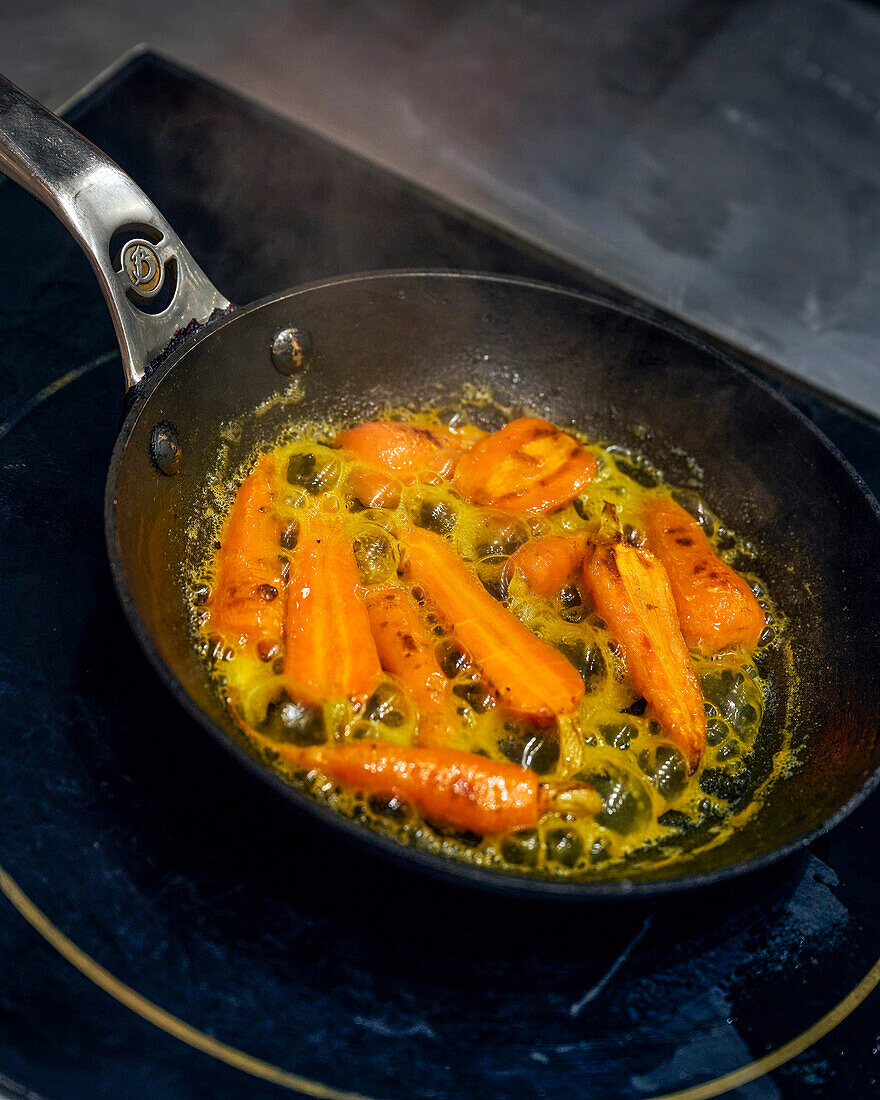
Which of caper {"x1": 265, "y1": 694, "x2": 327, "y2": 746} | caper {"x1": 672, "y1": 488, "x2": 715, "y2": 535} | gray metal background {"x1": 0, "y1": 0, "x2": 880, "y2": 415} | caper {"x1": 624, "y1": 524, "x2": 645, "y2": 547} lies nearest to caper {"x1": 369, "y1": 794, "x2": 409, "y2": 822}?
caper {"x1": 265, "y1": 694, "x2": 327, "y2": 746}

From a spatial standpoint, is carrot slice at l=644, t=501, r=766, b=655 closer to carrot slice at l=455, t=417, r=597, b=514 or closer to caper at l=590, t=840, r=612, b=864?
carrot slice at l=455, t=417, r=597, b=514

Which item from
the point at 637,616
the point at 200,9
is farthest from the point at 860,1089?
the point at 200,9

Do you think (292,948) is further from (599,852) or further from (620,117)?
(620,117)

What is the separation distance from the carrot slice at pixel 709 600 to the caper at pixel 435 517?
1.02ft

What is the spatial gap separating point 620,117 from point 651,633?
171cm

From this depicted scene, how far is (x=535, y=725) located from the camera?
3.71 feet

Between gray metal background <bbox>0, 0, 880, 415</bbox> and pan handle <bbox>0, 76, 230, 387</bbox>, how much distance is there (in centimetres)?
71

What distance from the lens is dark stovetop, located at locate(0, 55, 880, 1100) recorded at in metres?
0.94

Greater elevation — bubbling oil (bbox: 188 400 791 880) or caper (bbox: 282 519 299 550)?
caper (bbox: 282 519 299 550)

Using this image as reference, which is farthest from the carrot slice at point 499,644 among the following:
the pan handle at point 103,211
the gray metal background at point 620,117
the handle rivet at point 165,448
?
the gray metal background at point 620,117

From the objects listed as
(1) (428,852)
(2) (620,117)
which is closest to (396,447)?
(1) (428,852)

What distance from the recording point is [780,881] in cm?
115

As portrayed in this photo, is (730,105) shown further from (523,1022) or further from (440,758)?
(523,1022)

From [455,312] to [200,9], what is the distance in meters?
1.45
